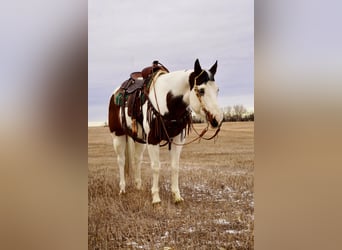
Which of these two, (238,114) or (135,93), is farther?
(135,93)

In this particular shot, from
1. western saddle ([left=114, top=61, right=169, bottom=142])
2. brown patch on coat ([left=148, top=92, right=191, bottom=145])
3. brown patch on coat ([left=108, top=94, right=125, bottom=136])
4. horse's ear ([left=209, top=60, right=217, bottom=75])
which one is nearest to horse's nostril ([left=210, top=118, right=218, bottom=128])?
brown patch on coat ([left=148, top=92, right=191, bottom=145])

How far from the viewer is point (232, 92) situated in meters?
1.88

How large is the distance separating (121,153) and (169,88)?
0.44 meters

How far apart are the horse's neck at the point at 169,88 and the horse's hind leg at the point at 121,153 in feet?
0.89

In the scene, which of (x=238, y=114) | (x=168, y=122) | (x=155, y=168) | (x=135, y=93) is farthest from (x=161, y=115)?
(x=238, y=114)

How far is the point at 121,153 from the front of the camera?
195 centimetres

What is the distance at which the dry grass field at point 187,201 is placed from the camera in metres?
1.88

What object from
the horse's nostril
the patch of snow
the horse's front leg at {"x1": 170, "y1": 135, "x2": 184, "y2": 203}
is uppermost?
the horse's nostril

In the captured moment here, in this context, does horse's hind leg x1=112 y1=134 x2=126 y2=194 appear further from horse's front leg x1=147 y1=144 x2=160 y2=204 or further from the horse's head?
the horse's head

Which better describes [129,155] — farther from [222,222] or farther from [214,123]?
[222,222]

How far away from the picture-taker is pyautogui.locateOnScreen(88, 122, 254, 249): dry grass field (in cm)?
188

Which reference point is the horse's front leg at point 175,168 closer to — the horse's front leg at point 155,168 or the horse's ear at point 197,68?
the horse's front leg at point 155,168
